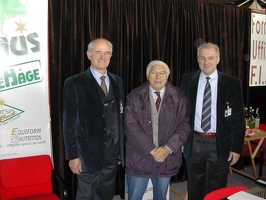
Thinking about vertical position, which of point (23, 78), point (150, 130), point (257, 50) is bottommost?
point (150, 130)

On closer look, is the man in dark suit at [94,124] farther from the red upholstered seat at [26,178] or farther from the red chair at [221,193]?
the red chair at [221,193]

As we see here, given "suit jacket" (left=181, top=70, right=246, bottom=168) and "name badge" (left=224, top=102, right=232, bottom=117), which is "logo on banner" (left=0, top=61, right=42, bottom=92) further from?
"name badge" (left=224, top=102, right=232, bottom=117)

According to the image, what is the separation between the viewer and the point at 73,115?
7.55 feet

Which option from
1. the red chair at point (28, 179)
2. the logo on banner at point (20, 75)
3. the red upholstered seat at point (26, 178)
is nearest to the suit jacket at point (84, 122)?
the red chair at point (28, 179)

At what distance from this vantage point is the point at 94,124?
2.32 meters

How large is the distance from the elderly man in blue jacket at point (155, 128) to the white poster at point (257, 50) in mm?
2633

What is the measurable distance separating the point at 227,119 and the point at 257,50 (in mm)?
2577

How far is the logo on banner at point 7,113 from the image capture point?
2.78 m

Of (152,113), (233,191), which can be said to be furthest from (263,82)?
(233,191)

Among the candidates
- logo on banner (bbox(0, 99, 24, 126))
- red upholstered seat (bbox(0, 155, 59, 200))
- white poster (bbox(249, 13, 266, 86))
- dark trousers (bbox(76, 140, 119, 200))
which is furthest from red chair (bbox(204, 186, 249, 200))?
white poster (bbox(249, 13, 266, 86))

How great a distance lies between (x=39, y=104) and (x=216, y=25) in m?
2.71

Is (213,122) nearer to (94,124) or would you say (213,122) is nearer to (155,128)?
(155,128)

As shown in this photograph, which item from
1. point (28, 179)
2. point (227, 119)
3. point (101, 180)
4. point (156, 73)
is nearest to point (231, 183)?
point (227, 119)

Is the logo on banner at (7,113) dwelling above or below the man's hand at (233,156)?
above
